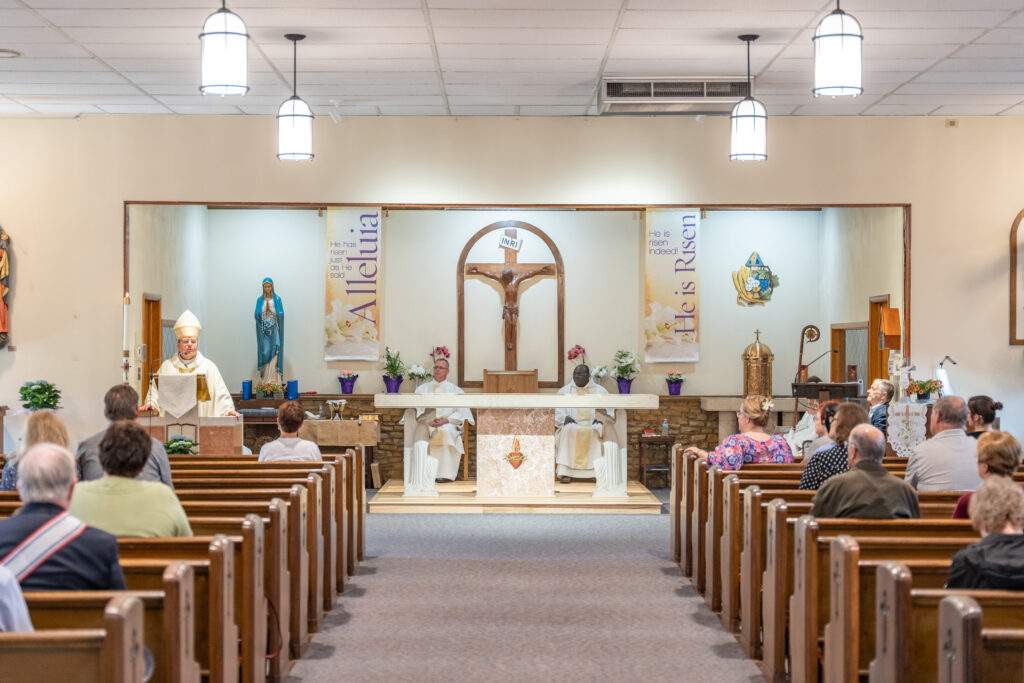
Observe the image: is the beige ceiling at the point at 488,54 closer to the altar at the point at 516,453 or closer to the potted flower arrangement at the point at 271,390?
the altar at the point at 516,453

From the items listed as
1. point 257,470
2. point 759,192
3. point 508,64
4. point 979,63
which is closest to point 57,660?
point 257,470

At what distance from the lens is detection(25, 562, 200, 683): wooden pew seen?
3195 millimetres

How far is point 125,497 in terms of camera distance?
4.26 metres

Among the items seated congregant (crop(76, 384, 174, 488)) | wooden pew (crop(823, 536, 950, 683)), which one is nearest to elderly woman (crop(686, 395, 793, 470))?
wooden pew (crop(823, 536, 950, 683))

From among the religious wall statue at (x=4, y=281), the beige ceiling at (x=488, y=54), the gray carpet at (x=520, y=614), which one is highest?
the beige ceiling at (x=488, y=54)

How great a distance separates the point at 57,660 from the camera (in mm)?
2824

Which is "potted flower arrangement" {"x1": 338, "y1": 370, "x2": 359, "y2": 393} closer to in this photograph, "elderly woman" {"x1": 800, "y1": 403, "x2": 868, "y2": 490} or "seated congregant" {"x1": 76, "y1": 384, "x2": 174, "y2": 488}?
"seated congregant" {"x1": 76, "y1": 384, "x2": 174, "y2": 488}

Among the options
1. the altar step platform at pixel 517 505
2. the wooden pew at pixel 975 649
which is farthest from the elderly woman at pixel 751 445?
the wooden pew at pixel 975 649

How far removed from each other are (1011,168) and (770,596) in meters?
6.10

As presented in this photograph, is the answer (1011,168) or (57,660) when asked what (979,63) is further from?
(57,660)

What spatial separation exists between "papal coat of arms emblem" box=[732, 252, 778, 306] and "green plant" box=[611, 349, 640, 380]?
4.46ft

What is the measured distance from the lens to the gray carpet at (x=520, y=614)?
5.24 metres

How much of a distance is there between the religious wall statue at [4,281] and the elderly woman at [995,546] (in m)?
8.03

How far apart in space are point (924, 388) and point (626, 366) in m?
4.11
